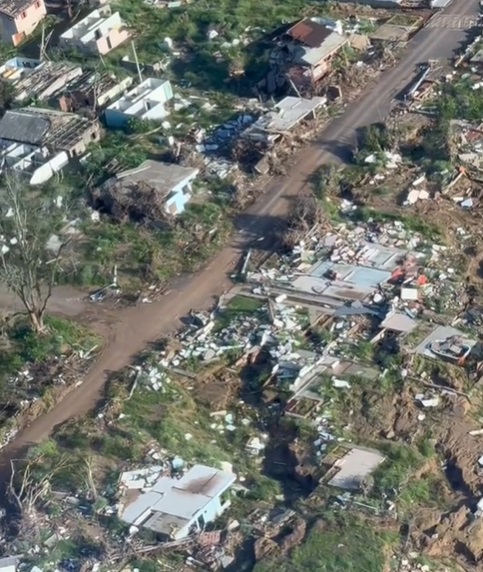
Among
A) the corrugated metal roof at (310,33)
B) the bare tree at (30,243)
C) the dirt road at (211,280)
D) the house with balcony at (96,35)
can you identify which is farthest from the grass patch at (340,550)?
the house with balcony at (96,35)

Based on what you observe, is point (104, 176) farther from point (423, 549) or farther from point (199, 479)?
point (423, 549)

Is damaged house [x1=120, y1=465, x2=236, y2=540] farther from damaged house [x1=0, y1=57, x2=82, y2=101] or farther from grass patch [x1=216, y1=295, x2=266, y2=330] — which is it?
damaged house [x1=0, y1=57, x2=82, y2=101]

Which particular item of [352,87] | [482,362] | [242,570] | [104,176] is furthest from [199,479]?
[352,87]

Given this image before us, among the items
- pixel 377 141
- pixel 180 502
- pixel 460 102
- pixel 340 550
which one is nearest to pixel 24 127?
pixel 377 141

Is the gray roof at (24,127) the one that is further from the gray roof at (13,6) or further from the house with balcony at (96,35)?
the gray roof at (13,6)

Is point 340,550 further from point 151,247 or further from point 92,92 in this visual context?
point 92,92

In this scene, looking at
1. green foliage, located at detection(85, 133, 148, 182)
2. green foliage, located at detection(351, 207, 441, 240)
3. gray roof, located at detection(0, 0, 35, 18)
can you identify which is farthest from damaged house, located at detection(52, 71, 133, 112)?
green foliage, located at detection(351, 207, 441, 240)

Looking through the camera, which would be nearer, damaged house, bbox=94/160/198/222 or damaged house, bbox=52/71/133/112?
damaged house, bbox=94/160/198/222
